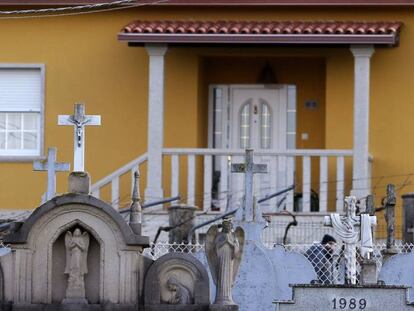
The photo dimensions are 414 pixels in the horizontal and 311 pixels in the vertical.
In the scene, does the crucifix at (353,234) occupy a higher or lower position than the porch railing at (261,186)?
lower

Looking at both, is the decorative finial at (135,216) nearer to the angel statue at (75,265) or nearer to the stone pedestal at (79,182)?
the angel statue at (75,265)

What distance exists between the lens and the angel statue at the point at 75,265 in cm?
2636

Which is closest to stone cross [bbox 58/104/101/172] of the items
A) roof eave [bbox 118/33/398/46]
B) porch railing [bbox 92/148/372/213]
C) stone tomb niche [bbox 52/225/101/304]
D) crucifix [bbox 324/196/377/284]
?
stone tomb niche [bbox 52/225/101/304]

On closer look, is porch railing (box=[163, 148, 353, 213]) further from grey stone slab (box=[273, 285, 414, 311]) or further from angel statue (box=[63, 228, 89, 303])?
angel statue (box=[63, 228, 89, 303])

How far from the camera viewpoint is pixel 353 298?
90.9 ft

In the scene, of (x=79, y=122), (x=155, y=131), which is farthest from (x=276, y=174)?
(x=79, y=122)

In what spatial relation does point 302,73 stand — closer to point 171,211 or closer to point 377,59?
point 377,59

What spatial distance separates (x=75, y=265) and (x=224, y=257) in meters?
1.85

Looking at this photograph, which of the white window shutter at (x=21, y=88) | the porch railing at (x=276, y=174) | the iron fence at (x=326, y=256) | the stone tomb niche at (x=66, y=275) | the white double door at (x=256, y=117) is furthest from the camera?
the white double door at (x=256, y=117)

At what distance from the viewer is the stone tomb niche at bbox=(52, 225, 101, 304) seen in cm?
2647

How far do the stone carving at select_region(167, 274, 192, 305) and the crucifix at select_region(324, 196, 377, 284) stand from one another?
10.6 feet

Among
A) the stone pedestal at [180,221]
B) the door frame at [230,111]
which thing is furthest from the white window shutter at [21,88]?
the stone pedestal at [180,221]

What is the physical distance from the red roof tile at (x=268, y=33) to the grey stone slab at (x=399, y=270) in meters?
6.14

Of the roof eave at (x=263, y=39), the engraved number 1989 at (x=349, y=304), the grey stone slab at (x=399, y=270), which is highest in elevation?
the roof eave at (x=263, y=39)
